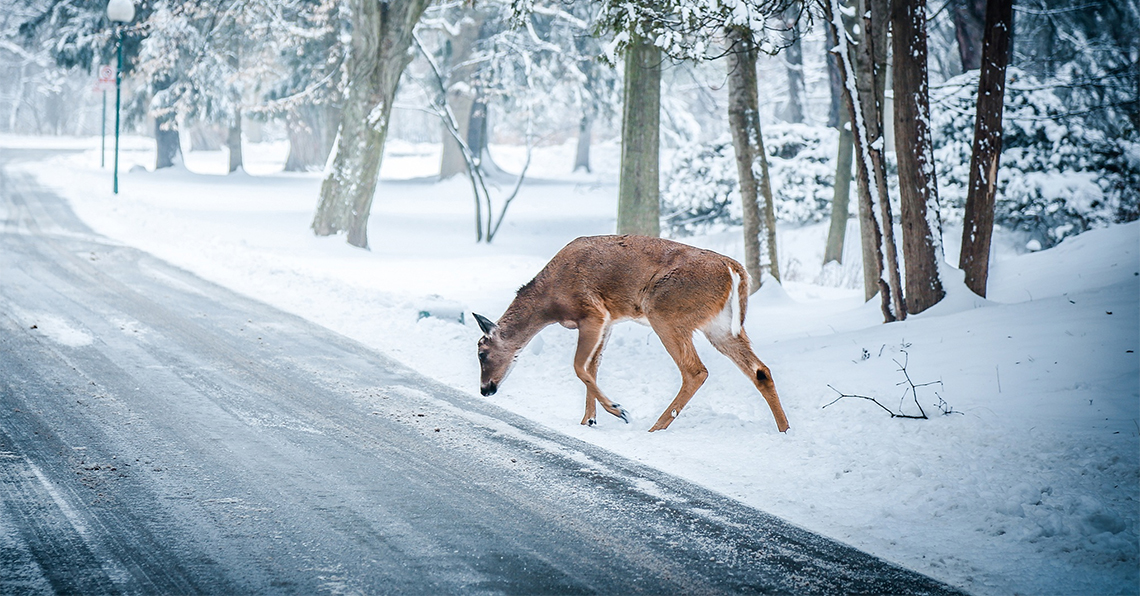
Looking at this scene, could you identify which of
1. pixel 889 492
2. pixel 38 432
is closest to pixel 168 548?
pixel 38 432

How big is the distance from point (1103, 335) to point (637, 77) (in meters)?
7.44

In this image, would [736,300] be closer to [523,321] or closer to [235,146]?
[523,321]

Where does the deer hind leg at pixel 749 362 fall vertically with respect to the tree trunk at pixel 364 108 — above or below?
below

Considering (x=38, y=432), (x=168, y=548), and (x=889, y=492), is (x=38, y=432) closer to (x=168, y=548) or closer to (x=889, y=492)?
(x=168, y=548)

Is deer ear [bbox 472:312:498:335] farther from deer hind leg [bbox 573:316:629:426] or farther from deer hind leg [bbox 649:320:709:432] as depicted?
deer hind leg [bbox 649:320:709:432]

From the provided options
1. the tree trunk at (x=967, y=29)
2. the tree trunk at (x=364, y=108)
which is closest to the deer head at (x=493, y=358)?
the tree trunk at (x=364, y=108)

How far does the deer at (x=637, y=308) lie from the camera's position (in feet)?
21.0

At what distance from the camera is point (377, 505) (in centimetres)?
487

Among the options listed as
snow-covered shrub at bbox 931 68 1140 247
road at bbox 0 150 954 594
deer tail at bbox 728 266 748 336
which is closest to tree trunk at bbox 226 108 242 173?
snow-covered shrub at bbox 931 68 1140 247

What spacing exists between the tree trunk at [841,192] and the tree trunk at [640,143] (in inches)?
143

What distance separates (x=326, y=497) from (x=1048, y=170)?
1679 cm

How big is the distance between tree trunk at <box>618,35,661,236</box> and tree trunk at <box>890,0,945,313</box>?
15.1 ft

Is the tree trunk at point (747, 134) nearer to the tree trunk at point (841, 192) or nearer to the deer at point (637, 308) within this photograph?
the tree trunk at point (841, 192)

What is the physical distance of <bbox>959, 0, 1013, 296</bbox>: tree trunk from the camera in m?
8.77
